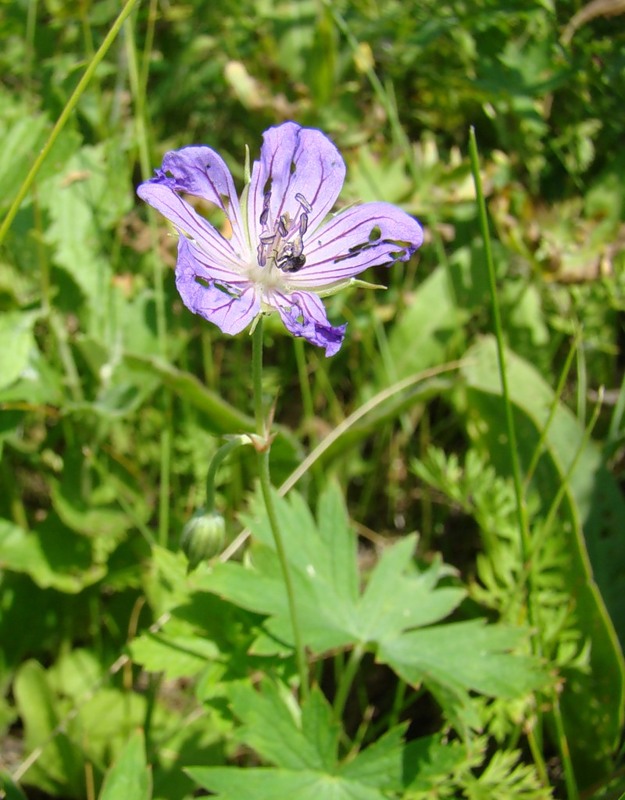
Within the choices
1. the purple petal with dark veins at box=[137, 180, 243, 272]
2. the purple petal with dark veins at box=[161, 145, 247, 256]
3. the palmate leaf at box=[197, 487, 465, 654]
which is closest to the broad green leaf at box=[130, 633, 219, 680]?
the palmate leaf at box=[197, 487, 465, 654]

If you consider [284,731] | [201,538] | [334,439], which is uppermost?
[334,439]

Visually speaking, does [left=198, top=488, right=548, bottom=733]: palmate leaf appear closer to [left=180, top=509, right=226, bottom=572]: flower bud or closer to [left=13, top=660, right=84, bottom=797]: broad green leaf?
[left=180, top=509, right=226, bottom=572]: flower bud

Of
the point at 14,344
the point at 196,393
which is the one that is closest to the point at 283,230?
the point at 196,393

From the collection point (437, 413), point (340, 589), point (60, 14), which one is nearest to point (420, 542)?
point (437, 413)

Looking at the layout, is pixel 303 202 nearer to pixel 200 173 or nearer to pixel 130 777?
pixel 200 173

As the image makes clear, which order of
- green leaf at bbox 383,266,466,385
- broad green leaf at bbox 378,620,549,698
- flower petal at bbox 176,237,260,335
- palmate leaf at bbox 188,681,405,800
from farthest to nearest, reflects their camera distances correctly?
green leaf at bbox 383,266,466,385, broad green leaf at bbox 378,620,549,698, palmate leaf at bbox 188,681,405,800, flower petal at bbox 176,237,260,335

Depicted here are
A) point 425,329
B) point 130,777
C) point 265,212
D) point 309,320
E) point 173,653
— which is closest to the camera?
point 309,320

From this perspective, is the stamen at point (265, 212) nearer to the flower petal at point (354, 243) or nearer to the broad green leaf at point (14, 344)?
the flower petal at point (354, 243)

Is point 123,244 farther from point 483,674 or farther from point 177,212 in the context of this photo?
point 483,674
